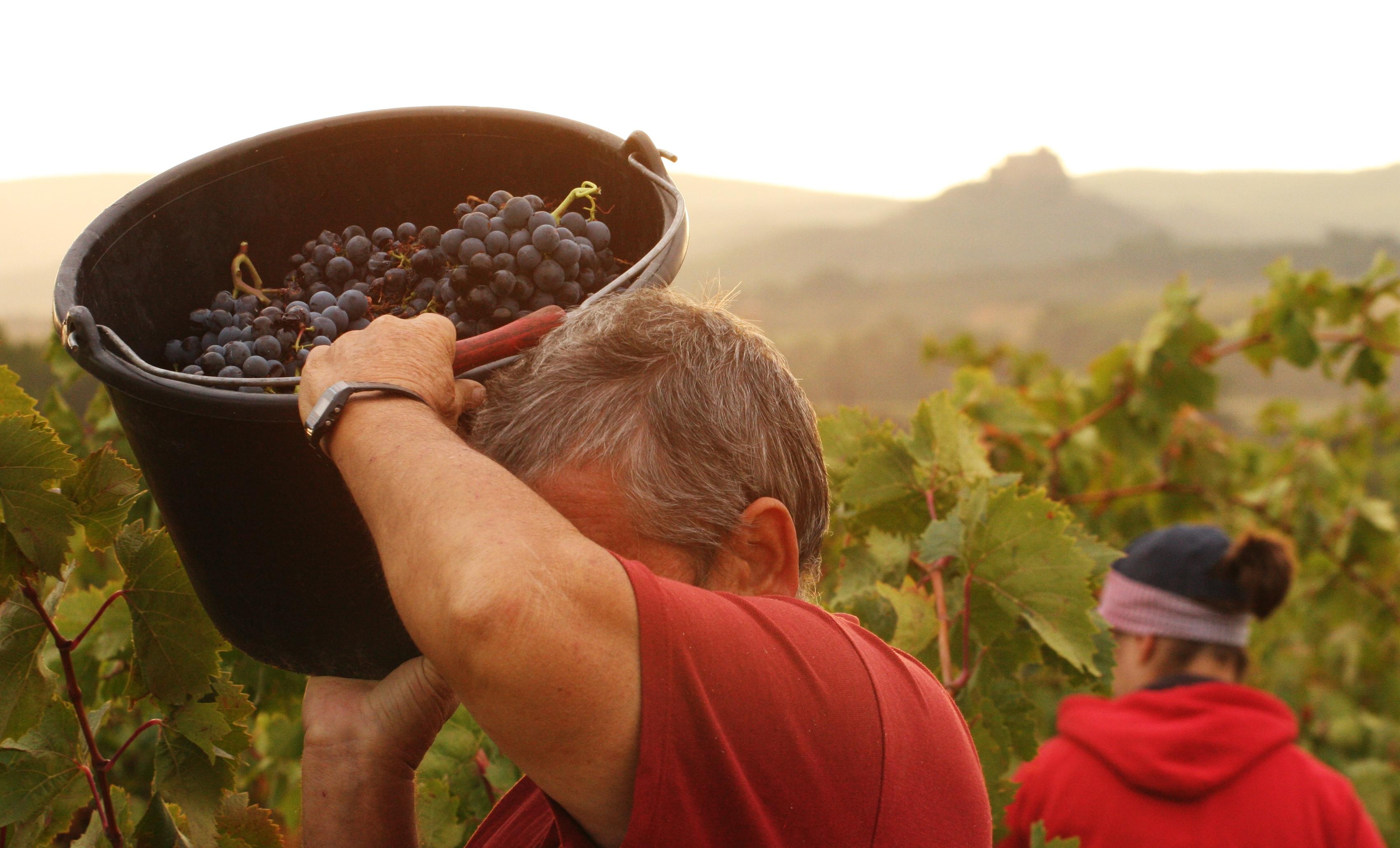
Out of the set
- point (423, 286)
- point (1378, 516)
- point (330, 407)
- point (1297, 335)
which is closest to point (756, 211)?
point (1297, 335)

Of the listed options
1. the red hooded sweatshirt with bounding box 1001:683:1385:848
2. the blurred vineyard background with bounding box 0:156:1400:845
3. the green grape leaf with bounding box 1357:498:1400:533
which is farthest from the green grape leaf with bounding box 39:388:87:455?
the green grape leaf with bounding box 1357:498:1400:533

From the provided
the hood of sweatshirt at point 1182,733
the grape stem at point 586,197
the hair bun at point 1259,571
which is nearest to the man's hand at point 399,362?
the grape stem at point 586,197

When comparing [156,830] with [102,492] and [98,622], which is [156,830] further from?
[98,622]

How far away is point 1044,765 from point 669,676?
2.11 meters

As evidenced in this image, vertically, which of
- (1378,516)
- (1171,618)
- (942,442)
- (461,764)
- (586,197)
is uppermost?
(586,197)

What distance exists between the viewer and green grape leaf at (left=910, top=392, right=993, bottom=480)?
187cm

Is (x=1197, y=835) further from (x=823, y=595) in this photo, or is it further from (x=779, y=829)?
(x=779, y=829)

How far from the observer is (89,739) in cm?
121

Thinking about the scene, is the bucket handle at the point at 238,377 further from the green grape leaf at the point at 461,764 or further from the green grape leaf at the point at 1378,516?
the green grape leaf at the point at 1378,516

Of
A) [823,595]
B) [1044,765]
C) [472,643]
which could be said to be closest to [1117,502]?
[1044,765]

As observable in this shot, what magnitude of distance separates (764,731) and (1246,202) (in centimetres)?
869

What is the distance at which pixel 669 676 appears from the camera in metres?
0.81

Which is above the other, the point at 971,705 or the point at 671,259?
the point at 671,259

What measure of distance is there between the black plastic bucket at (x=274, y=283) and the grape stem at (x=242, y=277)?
0.03m
